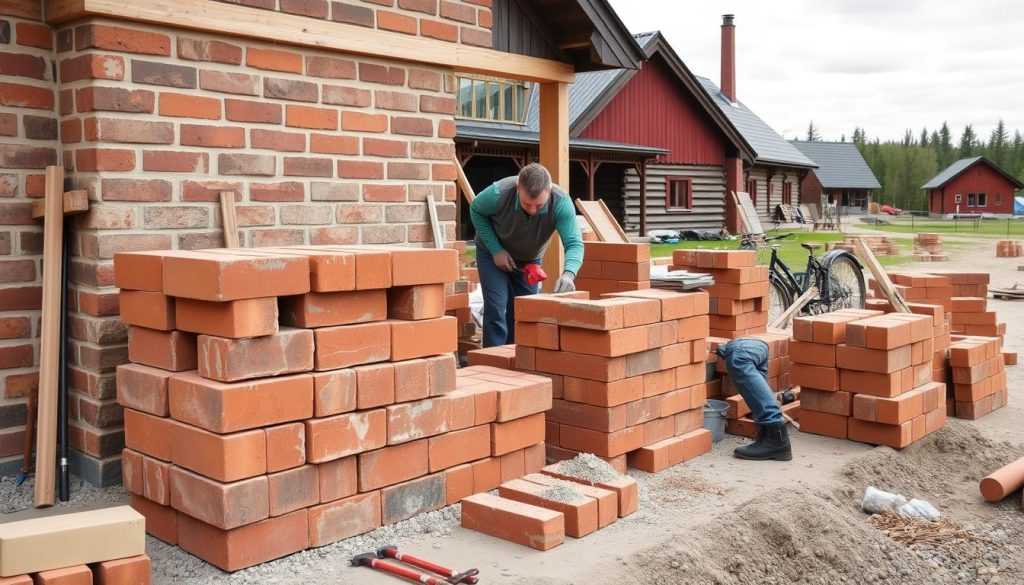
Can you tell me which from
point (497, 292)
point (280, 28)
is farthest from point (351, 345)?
point (497, 292)

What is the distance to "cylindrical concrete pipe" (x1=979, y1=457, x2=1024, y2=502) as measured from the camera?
536 cm

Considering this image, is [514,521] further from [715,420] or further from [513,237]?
[513,237]

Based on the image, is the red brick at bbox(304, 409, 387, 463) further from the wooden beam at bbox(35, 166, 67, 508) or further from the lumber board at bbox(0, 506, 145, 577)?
the wooden beam at bbox(35, 166, 67, 508)

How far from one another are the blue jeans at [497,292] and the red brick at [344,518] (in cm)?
286

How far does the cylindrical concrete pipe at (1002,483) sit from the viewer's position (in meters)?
5.36

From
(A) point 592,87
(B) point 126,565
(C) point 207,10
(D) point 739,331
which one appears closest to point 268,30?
(C) point 207,10

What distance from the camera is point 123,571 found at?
339 centimetres

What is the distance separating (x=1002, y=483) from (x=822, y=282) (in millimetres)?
4853

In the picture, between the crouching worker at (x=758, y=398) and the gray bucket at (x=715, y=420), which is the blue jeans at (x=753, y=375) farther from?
the gray bucket at (x=715, y=420)

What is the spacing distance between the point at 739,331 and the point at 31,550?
18.2ft

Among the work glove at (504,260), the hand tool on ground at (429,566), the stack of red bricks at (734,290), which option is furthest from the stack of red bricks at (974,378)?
the hand tool on ground at (429,566)

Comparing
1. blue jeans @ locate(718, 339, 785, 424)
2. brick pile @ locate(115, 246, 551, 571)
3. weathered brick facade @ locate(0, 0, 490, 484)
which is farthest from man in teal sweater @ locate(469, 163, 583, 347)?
brick pile @ locate(115, 246, 551, 571)

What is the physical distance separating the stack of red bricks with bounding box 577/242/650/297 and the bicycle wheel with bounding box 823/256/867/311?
341cm

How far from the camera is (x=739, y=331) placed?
7512 millimetres
